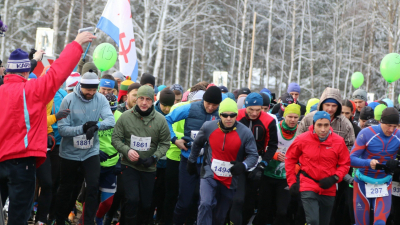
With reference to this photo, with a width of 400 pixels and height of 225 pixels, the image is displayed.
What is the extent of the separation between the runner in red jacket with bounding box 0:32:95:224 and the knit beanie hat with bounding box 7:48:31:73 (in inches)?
0.4

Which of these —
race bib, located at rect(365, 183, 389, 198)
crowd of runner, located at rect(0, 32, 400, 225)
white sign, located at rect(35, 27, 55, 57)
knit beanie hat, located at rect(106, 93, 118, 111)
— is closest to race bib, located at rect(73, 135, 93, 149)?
crowd of runner, located at rect(0, 32, 400, 225)

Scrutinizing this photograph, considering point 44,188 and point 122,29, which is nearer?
point 44,188

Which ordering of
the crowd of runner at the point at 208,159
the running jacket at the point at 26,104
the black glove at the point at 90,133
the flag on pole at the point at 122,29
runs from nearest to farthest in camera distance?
the running jacket at the point at 26,104 → the black glove at the point at 90,133 → the crowd of runner at the point at 208,159 → the flag on pole at the point at 122,29

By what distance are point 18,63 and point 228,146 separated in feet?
9.28

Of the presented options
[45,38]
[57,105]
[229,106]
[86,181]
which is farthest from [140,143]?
[45,38]

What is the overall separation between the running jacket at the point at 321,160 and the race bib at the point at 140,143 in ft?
6.58

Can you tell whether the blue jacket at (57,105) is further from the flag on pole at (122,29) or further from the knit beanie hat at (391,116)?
the knit beanie hat at (391,116)

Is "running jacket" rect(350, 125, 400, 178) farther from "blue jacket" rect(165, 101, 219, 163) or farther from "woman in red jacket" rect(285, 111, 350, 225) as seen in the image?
"blue jacket" rect(165, 101, 219, 163)

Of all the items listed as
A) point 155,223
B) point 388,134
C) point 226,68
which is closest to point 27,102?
point 155,223

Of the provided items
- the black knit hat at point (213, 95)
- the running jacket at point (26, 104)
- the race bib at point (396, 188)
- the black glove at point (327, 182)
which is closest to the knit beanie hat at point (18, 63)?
the running jacket at point (26, 104)

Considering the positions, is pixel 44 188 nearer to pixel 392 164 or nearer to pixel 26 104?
pixel 26 104

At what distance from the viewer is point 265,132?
6797mm

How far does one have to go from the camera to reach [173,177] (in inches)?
289

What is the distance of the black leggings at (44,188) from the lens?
6.07 metres
